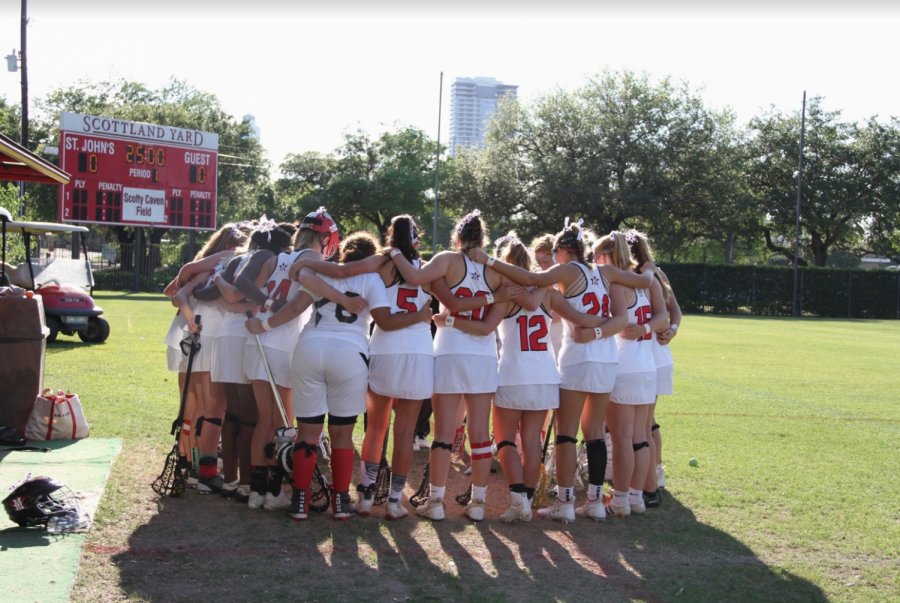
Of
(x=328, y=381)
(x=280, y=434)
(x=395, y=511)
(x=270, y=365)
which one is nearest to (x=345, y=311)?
(x=328, y=381)

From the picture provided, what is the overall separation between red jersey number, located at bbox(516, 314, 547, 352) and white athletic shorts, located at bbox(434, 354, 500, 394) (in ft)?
1.02

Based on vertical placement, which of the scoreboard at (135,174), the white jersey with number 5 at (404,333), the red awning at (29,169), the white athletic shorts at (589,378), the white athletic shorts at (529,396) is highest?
the scoreboard at (135,174)

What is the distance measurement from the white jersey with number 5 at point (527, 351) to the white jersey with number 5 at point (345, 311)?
2.94 ft

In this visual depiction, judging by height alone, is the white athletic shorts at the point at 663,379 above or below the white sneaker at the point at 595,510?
above

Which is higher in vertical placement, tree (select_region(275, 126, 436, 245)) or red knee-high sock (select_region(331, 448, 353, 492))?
tree (select_region(275, 126, 436, 245))

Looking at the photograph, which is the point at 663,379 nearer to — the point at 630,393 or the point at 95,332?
the point at 630,393

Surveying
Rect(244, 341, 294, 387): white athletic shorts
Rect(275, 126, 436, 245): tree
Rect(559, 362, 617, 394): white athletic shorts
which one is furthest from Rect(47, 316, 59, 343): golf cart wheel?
Rect(275, 126, 436, 245): tree

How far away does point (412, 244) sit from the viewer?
17.5ft

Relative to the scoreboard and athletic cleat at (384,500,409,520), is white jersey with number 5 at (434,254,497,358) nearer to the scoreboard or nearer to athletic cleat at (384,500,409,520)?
athletic cleat at (384,500,409,520)

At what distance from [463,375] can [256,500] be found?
5.51 ft

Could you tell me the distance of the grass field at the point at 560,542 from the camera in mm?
4273

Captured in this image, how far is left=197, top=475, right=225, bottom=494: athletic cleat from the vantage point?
19.2ft

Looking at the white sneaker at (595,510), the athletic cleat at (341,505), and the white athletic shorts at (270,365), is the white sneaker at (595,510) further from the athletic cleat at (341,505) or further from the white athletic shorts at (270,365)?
the white athletic shorts at (270,365)

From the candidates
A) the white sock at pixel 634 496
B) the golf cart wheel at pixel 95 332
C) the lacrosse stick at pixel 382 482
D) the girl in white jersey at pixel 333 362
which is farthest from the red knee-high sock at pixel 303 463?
the golf cart wheel at pixel 95 332
